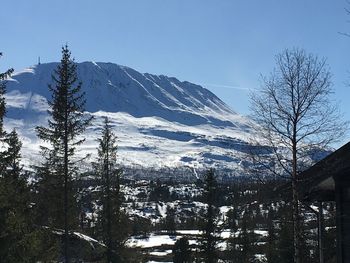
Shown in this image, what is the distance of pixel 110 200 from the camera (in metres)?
45.1

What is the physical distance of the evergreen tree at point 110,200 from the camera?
1781 inches

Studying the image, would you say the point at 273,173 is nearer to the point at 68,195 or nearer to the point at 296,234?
the point at 296,234

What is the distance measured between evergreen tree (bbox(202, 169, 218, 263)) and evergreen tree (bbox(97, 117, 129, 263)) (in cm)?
684

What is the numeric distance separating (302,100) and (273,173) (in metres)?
2.59

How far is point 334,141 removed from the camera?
682 inches

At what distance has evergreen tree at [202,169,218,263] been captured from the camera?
1790 inches

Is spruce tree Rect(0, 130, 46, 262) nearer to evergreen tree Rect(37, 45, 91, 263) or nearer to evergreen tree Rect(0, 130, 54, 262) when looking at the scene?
evergreen tree Rect(0, 130, 54, 262)

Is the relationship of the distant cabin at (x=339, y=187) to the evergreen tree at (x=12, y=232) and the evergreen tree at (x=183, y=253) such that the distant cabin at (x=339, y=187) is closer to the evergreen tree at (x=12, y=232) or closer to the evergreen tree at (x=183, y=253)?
the evergreen tree at (x=12, y=232)

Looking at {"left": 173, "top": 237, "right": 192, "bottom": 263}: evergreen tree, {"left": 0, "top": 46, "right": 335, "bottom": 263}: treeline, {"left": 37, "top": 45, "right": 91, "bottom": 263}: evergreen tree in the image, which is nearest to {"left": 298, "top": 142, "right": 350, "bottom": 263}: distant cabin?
{"left": 0, "top": 46, "right": 335, "bottom": 263}: treeline

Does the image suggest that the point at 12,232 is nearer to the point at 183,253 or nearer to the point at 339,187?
the point at 339,187

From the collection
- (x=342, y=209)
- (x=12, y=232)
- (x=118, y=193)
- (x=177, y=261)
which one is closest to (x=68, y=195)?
(x=118, y=193)

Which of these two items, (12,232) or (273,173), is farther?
(12,232)

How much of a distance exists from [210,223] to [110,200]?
28.6ft

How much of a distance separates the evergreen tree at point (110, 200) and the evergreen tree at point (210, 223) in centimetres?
684
